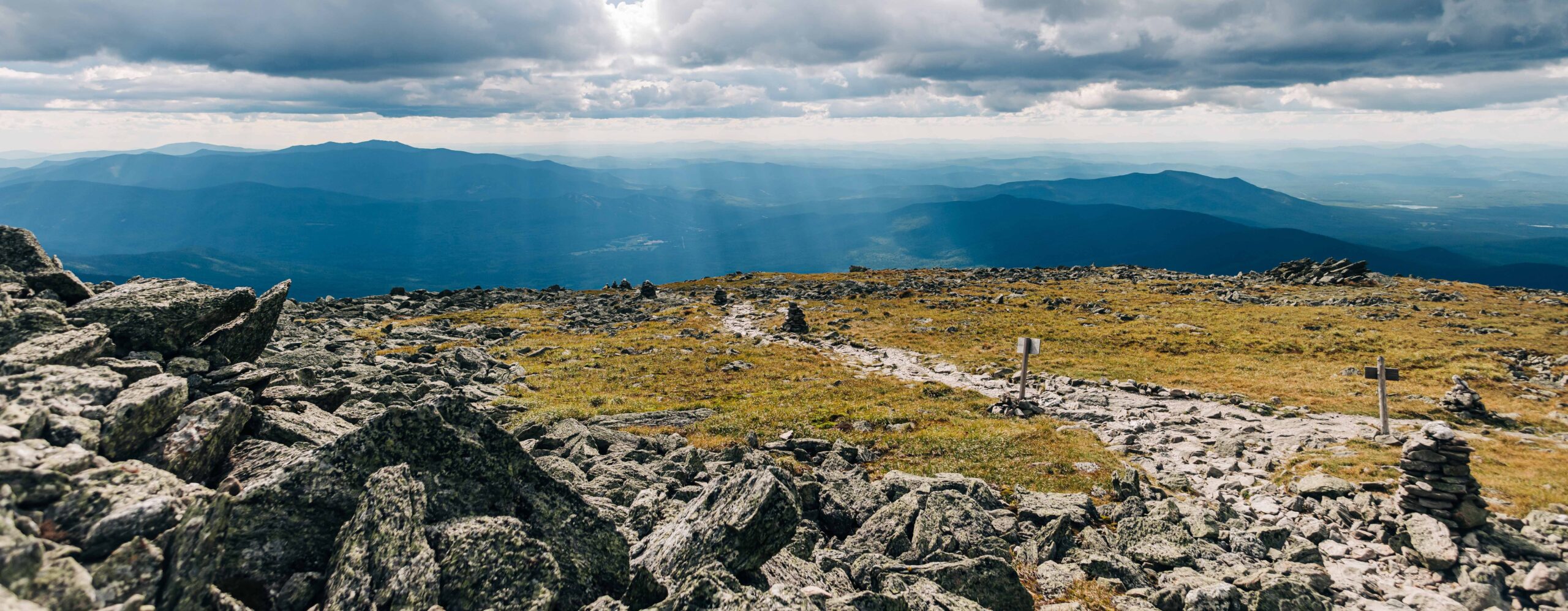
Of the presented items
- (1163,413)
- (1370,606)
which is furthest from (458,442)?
(1163,413)

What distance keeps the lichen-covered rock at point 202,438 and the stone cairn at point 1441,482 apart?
30194 millimetres

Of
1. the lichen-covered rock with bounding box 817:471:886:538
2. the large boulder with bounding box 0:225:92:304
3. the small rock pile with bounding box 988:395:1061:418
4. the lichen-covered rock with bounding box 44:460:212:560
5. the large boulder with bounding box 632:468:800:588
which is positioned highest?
the large boulder with bounding box 0:225:92:304

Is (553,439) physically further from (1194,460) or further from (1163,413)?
(1163,413)

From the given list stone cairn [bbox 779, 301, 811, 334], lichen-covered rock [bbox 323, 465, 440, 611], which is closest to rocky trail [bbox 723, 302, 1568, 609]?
stone cairn [bbox 779, 301, 811, 334]

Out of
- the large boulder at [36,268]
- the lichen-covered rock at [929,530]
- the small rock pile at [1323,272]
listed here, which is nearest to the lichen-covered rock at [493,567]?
the lichen-covered rock at [929,530]

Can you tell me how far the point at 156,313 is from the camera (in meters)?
17.7

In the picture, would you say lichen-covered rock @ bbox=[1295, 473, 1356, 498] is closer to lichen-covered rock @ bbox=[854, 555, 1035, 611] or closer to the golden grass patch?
the golden grass patch

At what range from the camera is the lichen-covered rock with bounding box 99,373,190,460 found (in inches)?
467

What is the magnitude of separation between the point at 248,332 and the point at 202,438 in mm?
10252

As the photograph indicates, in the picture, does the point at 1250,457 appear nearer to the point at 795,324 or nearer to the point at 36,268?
the point at 36,268

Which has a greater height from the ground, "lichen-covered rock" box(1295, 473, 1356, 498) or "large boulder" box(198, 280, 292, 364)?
"large boulder" box(198, 280, 292, 364)

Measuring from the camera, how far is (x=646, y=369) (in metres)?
49.1

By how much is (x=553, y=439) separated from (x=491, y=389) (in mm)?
17119

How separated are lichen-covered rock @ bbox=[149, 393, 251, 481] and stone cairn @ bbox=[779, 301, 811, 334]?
54.8 meters
